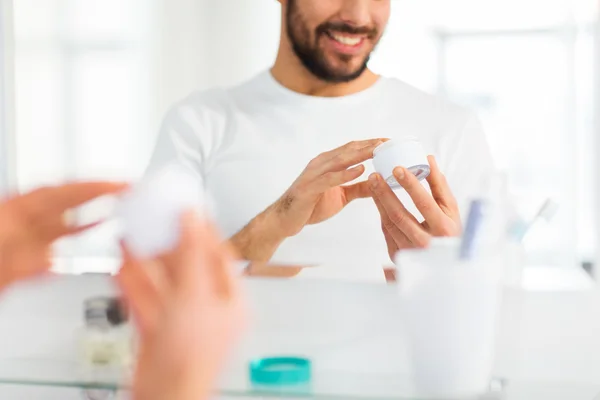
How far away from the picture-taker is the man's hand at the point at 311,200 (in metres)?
0.74

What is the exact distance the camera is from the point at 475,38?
721 millimetres

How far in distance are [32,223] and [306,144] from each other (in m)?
0.32

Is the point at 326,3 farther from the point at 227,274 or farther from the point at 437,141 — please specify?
the point at 227,274

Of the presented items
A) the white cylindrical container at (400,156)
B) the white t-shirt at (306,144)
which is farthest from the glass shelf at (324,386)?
the white cylindrical container at (400,156)

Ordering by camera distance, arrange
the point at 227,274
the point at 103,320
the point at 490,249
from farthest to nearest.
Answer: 1. the point at 103,320
2. the point at 490,249
3. the point at 227,274

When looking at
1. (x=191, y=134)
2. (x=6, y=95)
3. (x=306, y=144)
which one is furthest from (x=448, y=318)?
(x=6, y=95)

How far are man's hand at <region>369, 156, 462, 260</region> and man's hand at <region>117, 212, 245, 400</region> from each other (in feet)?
1.14

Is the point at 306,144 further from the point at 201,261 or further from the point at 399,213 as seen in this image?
the point at 201,261

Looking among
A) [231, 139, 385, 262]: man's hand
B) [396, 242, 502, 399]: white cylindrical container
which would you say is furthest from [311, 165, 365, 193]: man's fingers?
[396, 242, 502, 399]: white cylindrical container

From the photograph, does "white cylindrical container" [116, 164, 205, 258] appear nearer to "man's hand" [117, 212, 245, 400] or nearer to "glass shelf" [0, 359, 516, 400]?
"man's hand" [117, 212, 245, 400]

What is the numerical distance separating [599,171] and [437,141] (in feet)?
0.52

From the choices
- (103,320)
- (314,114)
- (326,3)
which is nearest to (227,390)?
(103,320)

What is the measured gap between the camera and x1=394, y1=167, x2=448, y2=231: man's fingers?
0.70 metres

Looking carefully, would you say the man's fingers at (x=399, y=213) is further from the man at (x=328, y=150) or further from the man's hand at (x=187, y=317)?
the man's hand at (x=187, y=317)
